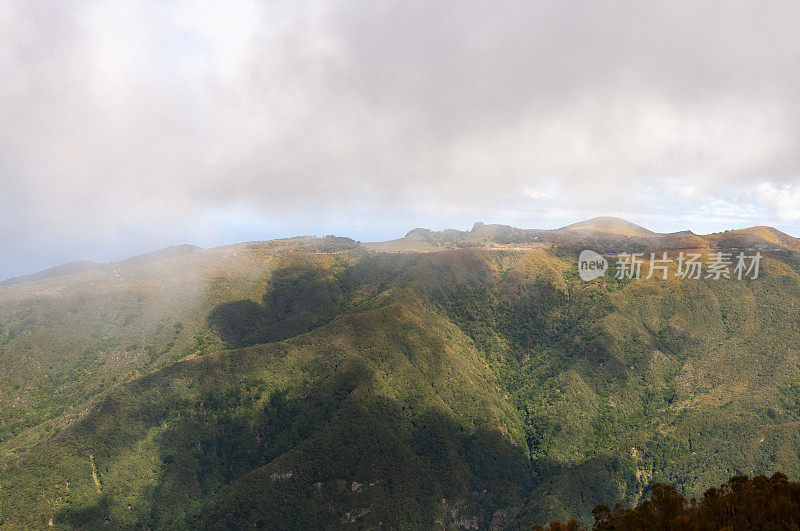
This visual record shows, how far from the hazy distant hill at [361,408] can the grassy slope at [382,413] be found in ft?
2.22

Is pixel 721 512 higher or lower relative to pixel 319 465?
higher

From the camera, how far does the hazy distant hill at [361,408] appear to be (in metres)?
117

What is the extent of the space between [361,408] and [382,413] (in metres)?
9.11

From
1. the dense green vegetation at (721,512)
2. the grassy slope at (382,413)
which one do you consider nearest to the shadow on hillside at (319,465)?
the grassy slope at (382,413)

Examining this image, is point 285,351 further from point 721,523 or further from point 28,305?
point 721,523

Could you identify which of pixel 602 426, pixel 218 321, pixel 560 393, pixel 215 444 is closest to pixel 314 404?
pixel 215 444

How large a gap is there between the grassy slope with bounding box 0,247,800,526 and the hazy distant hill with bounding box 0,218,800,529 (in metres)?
0.68

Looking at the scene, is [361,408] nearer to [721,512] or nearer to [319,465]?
[319,465]

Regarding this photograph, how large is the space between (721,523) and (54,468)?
148492 mm

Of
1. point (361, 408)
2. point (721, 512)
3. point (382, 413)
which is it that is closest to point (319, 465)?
point (361, 408)

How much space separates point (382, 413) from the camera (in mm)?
140250

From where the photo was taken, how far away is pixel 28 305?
516ft

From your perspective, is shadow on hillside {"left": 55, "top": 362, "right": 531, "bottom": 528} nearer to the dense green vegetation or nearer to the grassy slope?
the grassy slope

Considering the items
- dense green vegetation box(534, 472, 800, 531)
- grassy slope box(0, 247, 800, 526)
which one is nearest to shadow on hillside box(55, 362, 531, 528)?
grassy slope box(0, 247, 800, 526)
